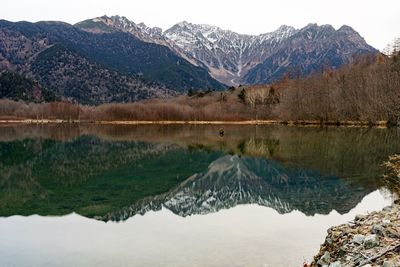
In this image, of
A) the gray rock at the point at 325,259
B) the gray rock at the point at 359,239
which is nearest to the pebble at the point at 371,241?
the gray rock at the point at 359,239

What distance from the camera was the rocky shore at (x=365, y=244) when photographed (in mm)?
9266

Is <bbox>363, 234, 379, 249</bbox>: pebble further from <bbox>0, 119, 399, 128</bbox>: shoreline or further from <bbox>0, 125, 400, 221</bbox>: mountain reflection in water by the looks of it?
<bbox>0, 119, 399, 128</bbox>: shoreline

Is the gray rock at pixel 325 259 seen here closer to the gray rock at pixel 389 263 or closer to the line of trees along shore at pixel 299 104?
the gray rock at pixel 389 263

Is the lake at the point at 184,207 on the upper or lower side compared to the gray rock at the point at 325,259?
lower

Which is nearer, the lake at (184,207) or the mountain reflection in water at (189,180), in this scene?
the lake at (184,207)

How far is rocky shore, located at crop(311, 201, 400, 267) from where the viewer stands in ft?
30.4

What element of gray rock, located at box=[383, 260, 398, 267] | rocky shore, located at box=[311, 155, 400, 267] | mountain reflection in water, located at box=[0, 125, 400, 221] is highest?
gray rock, located at box=[383, 260, 398, 267]

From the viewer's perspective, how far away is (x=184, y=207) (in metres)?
21.6

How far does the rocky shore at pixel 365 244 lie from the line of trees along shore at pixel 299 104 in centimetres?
7894

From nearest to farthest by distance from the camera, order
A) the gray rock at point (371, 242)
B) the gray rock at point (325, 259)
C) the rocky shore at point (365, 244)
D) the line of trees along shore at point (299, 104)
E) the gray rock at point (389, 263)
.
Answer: the gray rock at point (389, 263) < the rocky shore at point (365, 244) < the gray rock at point (371, 242) < the gray rock at point (325, 259) < the line of trees along shore at point (299, 104)

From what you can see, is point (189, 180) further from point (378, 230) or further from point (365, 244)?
point (365, 244)

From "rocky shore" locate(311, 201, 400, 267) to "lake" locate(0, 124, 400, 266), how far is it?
4.40ft

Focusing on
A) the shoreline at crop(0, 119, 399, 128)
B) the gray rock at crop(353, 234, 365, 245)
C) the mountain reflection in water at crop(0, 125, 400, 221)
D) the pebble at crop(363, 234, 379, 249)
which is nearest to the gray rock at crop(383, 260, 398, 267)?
the pebble at crop(363, 234, 379, 249)

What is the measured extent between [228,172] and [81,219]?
54.7 feet
